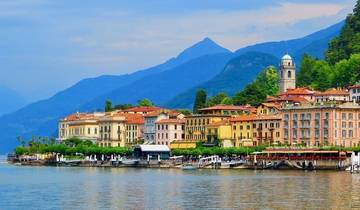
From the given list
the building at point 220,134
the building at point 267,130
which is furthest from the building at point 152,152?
the building at point 267,130

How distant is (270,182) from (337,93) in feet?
187

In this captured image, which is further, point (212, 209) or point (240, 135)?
point (240, 135)

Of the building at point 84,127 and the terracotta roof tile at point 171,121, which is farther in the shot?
the building at point 84,127

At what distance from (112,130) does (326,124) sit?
175ft

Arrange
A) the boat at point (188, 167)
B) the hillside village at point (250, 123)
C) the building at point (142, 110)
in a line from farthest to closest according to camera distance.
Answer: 1. the building at point (142, 110)
2. the boat at point (188, 167)
3. the hillside village at point (250, 123)

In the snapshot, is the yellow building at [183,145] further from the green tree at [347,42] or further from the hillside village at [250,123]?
the green tree at [347,42]

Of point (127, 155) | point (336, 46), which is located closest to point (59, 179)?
point (127, 155)

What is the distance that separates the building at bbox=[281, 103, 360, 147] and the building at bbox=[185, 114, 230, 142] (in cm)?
2085

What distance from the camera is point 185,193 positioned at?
80438mm

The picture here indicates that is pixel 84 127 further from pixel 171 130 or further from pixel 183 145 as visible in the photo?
pixel 183 145

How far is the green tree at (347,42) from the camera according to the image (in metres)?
179

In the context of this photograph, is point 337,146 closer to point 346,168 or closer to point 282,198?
point 346,168

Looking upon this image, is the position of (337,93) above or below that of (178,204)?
above

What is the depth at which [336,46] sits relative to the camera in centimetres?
18512
